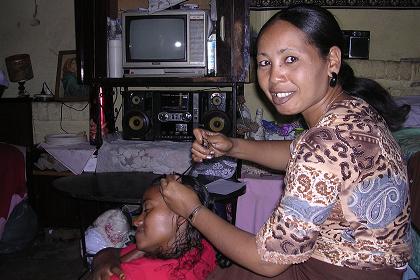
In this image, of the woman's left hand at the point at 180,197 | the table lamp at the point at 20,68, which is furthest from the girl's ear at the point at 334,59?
the table lamp at the point at 20,68

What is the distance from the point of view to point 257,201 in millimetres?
2641

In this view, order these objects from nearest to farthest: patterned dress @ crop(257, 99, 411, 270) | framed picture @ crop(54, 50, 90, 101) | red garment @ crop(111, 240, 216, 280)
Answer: patterned dress @ crop(257, 99, 411, 270) → red garment @ crop(111, 240, 216, 280) → framed picture @ crop(54, 50, 90, 101)

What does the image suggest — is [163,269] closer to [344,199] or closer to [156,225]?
[156,225]

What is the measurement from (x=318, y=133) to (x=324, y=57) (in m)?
0.22

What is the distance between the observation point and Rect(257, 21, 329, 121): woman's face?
2.99 feet

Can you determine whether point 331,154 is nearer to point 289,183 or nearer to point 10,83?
point 289,183

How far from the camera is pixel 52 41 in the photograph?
357 centimetres

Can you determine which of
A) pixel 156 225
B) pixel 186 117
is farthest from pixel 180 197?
pixel 186 117

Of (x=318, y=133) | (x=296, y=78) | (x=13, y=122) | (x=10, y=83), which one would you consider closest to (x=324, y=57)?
(x=296, y=78)

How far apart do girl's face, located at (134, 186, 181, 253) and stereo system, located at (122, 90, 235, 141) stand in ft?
5.16

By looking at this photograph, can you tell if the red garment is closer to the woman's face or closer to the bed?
the woman's face

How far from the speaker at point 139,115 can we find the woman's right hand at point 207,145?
157 centimetres

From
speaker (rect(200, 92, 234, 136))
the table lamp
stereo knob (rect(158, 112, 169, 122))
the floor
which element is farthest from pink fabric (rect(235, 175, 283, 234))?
the table lamp

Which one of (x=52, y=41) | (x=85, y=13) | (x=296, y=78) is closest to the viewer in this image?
(x=296, y=78)
